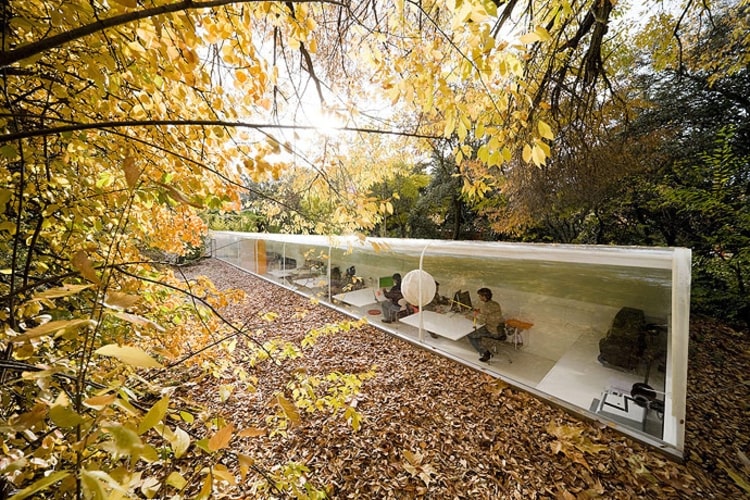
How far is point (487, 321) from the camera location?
554 cm

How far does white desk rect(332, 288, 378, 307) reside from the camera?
25.9 feet

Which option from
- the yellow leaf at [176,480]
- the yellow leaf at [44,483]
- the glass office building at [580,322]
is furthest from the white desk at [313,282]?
the yellow leaf at [44,483]

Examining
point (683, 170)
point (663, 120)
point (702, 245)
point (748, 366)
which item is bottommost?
point (748, 366)

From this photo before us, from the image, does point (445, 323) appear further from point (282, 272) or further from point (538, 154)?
point (282, 272)

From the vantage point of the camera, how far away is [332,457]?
3.15 metres

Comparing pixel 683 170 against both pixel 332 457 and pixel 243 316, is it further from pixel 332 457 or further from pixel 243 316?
pixel 243 316

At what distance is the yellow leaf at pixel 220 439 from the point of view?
0.73 m

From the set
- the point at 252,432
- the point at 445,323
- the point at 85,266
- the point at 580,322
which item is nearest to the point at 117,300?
the point at 85,266

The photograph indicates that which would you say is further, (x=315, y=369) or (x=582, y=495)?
(x=315, y=369)

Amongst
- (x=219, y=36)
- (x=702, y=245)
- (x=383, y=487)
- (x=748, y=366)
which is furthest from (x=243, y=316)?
(x=702, y=245)

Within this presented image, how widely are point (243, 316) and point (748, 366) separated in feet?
36.2

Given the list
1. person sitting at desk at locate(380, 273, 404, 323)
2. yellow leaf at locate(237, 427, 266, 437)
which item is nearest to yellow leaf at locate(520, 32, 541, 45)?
yellow leaf at locate(237, 427, 266, 437)

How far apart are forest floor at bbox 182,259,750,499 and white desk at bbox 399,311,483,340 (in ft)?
2.20

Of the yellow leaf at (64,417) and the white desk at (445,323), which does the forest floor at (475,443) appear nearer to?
the white desk at (445,323)
